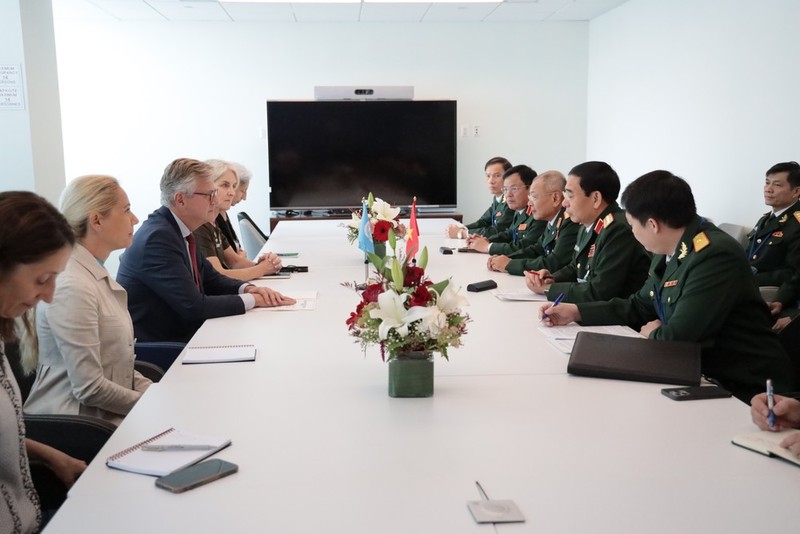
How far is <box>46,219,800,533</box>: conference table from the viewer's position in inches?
59.1

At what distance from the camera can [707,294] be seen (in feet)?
8.70

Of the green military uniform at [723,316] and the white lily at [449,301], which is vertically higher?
the white lily at [449,301]

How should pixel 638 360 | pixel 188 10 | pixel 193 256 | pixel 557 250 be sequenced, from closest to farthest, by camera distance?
1. pixel 638 360
2. pixel 193 256
3. pixel 557 250
4. pixel 188 10

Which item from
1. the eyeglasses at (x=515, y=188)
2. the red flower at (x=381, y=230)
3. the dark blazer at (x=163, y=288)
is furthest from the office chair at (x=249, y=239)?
the dark blazer at (x=163, y=288)

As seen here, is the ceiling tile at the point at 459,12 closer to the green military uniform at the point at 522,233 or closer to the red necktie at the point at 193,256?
the green military uniform at the point at 522,233

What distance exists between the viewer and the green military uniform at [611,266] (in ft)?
12.1

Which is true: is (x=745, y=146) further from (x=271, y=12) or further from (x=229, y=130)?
(x=229, y=130)

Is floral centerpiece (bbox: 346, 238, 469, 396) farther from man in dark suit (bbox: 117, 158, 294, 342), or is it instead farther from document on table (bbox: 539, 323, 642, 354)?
man in dark suit (bbox: 117, 158, 294, 342)

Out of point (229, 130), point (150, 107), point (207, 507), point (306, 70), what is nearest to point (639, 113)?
point (306, 70)

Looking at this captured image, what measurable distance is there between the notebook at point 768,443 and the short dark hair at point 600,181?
2.17 metres

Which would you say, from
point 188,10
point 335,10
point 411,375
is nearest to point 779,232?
point 411,375

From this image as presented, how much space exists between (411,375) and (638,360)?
0.74 metres

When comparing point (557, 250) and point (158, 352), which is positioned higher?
point (557, 250)

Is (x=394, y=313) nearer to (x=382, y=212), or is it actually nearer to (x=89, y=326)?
(x=89, y=326)
